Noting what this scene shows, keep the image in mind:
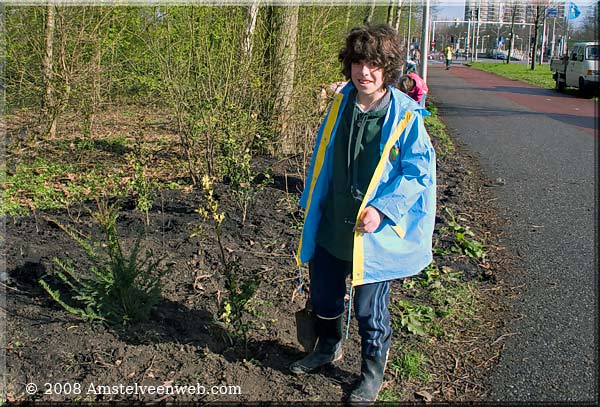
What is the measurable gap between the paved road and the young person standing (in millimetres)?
828

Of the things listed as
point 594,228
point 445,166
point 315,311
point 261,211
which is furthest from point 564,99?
point 315,311

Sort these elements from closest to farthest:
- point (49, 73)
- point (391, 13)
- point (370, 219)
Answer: point (370, 219)
point (49, 73)
point (391, 13)

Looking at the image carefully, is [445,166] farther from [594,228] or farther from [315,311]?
[315,311]

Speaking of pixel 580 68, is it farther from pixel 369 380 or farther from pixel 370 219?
pixel 370 219

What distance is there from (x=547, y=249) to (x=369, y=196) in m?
3.19

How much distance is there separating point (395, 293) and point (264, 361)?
1352mm

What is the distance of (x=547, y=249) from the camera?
5.49m

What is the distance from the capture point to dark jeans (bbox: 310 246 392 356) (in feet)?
9.87

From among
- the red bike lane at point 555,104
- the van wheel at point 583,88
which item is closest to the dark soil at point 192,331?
the red bike lane at point 555,104

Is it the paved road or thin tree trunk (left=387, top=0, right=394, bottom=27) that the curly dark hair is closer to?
the paved road

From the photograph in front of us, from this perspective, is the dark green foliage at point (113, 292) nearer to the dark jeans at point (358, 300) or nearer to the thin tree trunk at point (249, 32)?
the dark jeans at point (358, 300)

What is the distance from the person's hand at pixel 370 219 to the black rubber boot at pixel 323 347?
664mm

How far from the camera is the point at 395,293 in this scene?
441 cm

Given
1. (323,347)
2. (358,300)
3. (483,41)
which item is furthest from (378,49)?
(483,41)
